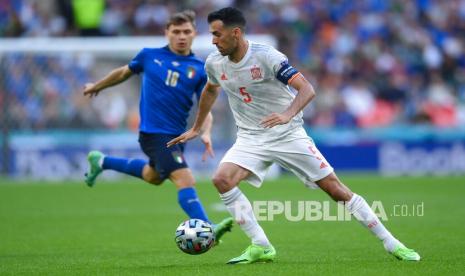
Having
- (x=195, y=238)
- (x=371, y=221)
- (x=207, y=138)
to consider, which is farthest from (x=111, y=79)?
(x=371, y=221)

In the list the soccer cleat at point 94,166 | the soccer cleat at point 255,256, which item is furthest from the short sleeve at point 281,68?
the soccer cleat at point 94,166

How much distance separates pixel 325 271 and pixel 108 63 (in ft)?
53.5

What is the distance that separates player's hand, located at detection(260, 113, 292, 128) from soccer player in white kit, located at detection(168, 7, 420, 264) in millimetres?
451

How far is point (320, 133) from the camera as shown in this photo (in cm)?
2322

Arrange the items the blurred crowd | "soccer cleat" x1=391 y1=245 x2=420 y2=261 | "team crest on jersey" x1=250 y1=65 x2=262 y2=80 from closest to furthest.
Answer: "soccer cleat" x1=391 y1=245 x2=420 y2=261 → "team crest on jersey" x1=250 y1=65 x2=262 y2=80 → the blurred crowd

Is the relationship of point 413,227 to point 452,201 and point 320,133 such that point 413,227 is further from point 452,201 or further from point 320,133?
point 320,133

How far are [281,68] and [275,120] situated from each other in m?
0.59

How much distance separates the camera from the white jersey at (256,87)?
8289 mm

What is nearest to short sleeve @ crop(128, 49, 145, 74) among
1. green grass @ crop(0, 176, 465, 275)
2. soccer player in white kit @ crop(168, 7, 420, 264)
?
green grass @ crop(0, 176, 465, 275)

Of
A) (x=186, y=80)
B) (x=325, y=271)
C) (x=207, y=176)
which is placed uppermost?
(x=186, y=80)

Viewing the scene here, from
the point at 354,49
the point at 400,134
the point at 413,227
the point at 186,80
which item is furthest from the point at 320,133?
the point at 186,80

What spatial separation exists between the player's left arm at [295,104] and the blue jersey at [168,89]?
2.43 meters

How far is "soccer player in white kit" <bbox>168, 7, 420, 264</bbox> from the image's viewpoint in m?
8.27

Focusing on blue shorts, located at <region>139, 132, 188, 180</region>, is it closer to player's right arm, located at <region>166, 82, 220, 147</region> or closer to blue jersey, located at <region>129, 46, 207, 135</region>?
blue jersey, located at <region>129, 46, 207, 135</region>
